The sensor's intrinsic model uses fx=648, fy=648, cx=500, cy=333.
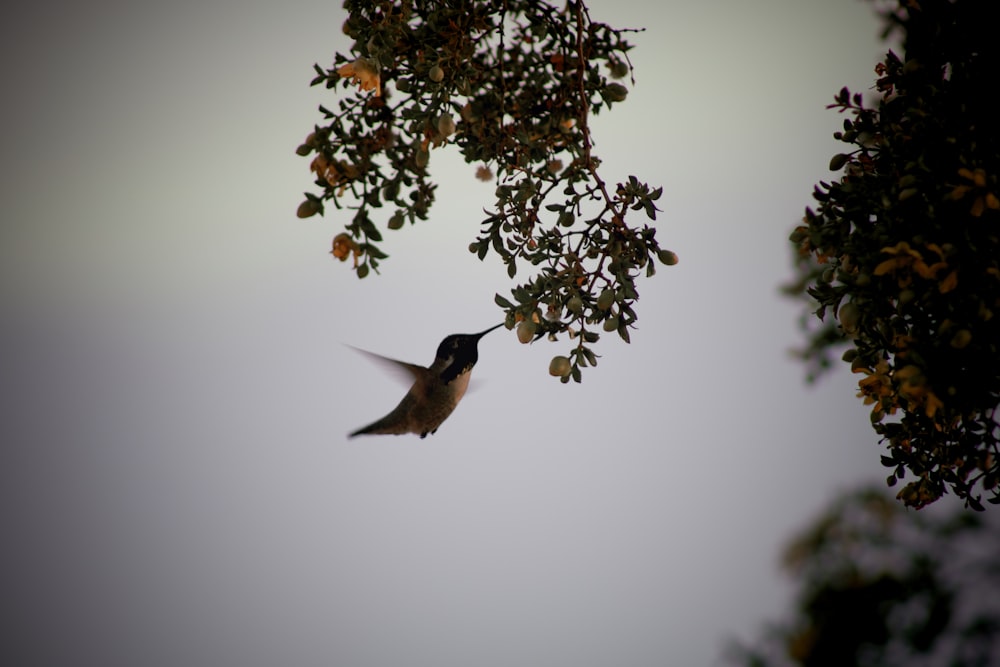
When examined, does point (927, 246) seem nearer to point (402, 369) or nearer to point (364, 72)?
point (364, 72)

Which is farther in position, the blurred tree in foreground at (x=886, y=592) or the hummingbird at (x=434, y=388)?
the blurred tree in foreground at (x=886, y=592)

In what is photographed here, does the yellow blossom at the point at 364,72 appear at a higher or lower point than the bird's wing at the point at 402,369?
higher

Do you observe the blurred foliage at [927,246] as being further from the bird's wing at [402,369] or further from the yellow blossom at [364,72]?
the bird's wing at [402,369]

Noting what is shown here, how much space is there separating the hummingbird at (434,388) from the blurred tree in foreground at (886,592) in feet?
8.97

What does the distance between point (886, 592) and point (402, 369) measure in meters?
3.12

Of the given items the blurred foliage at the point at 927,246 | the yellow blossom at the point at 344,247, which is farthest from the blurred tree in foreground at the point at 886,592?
the yellow blossom at the point at 344,247

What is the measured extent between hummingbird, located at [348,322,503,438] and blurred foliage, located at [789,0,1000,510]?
0.74 meters

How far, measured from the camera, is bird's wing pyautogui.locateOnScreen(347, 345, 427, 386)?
157 cm

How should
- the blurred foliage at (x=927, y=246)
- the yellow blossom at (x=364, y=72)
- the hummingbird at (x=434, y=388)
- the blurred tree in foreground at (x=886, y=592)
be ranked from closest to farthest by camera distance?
the blurred foliage at (x=927, y=246) → the yellow blossom at (x=364, y=72) → the hummingbird at (x=434, y=388) → the blurred tree in foreground at (x=886, y=592)

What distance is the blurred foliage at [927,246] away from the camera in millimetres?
870

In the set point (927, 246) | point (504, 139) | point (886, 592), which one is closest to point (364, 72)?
point (504, 139)

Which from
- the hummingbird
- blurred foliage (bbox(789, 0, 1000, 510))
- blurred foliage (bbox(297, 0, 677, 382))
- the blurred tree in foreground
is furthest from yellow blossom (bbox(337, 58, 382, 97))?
the blurred tree in foreground

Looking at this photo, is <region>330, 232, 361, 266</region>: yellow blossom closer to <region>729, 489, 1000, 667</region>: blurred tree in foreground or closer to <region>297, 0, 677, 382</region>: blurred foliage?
<region>297, 0, 677, 382</region>: blurred foliage

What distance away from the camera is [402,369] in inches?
62.9
